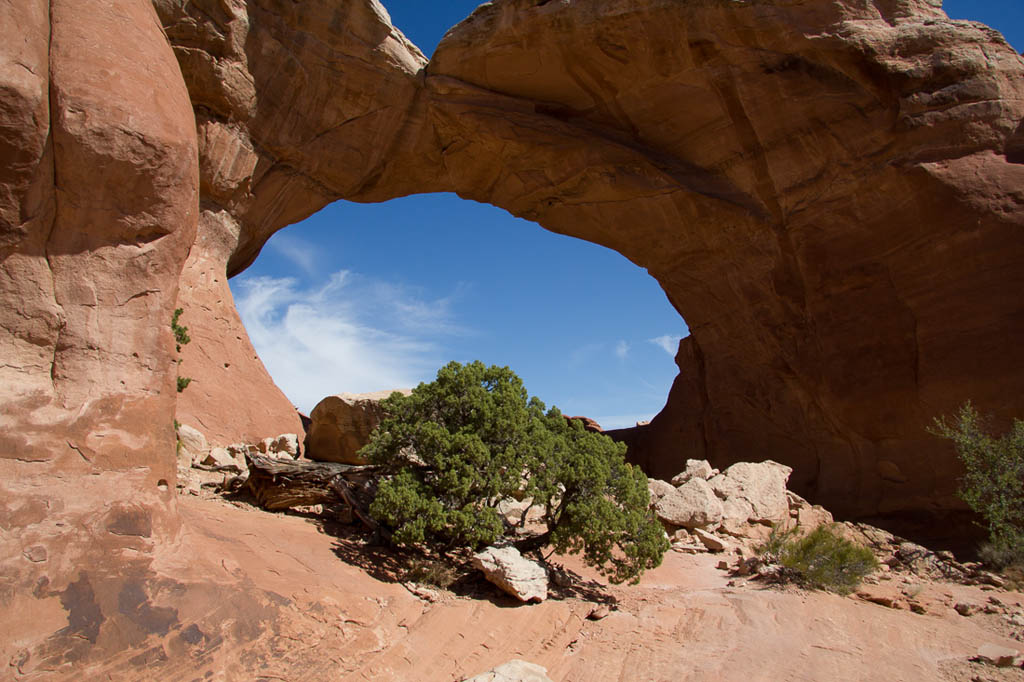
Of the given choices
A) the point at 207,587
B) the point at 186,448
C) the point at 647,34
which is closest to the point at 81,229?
the point at 207,587

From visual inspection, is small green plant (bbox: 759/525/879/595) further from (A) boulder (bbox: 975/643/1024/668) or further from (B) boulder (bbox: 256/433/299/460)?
(B) boulder (bbox: 256/433/299/460)

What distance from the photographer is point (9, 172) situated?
4.66 meters

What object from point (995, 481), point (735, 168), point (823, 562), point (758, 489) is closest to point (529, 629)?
point (823, 562)

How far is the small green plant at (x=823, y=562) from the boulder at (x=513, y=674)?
5.39 m

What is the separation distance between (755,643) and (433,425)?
172 inches

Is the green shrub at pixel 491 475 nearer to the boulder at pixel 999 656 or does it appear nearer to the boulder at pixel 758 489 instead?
the boulder at pixel 999 656

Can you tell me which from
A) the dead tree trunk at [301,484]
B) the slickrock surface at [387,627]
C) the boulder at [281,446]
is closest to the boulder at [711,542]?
the slickrock surface at [387,627]

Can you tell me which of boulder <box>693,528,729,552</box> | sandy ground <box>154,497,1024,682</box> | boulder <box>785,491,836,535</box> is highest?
boulder <box>785,491,836,535</box>

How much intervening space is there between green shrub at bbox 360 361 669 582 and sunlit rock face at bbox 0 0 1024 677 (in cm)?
254

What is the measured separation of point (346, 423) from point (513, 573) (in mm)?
7075

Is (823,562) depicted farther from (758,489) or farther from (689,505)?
(758,489)

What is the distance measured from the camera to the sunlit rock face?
15.6 feet

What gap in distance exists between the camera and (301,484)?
8805mm

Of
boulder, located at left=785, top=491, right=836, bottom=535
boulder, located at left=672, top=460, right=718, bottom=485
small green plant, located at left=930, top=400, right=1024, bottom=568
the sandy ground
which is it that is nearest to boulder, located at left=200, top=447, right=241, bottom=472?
the sandy ground
